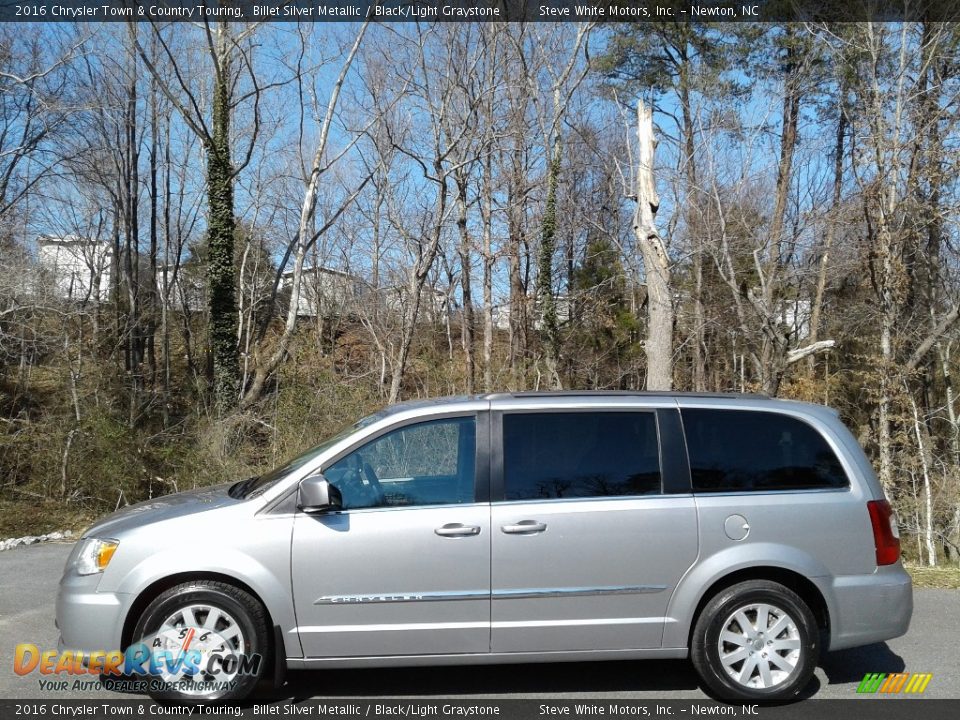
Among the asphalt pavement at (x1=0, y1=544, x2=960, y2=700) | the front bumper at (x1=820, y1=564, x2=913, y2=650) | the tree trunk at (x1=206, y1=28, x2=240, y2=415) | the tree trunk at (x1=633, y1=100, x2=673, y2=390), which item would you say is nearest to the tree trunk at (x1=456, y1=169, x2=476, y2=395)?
the tree trunk at (x1=206, y1=28, x2=240, y2=415)

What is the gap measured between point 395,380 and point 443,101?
26.2ft

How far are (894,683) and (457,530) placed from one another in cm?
293

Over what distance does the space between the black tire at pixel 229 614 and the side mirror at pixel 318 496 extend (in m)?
0.63

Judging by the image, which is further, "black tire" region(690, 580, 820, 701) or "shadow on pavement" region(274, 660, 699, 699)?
"shadow on pavement" region(274, 660, 699, 699)

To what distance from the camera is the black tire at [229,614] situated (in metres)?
4.66

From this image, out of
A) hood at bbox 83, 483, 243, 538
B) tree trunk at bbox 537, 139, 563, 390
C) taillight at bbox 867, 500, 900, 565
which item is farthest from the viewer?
tree trunk at bbox 537, 139, 563, 390

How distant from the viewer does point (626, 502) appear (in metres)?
4.93

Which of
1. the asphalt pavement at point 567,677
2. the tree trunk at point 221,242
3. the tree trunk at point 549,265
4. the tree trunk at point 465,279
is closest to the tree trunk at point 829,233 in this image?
the tree trunk at point 549,265

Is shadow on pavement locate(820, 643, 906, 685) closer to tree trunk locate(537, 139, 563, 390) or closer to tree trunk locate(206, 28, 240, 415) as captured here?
tree trunk locate(206, 28, 240, 415)

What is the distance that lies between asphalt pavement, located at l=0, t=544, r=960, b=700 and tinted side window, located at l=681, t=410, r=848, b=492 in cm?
127

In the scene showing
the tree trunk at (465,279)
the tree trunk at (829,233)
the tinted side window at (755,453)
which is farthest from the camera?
the tree trunk at (465,279)

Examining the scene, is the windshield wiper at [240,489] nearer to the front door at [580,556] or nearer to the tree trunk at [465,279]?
the front door at [580,556]

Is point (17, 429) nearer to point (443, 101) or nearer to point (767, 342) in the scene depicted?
point (443, 101)

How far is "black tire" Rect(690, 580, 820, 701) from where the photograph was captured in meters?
4.83
